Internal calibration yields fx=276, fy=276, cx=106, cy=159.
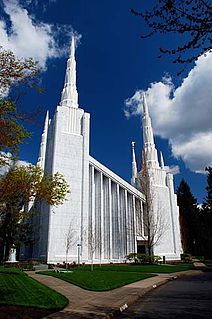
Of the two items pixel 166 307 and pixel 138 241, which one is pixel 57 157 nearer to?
pixel 138 241

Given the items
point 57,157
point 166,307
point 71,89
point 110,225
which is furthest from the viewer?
point 71,89

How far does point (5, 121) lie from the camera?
7.78 meters

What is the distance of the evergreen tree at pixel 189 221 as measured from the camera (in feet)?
187

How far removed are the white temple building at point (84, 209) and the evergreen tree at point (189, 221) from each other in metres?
13.3

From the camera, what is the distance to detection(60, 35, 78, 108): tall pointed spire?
128 feet

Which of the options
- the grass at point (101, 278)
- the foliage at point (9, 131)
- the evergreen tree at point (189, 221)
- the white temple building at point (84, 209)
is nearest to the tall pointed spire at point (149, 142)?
the white temple building at point (84, 209)

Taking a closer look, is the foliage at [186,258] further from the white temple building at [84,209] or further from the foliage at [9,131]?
the foliage at [9,131]

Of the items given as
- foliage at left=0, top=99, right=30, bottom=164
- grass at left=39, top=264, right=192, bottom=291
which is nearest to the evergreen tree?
grass at left=39, top=264, right=192, bottom=291

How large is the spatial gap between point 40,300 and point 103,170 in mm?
30775

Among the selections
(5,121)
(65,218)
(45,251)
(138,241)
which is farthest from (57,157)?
(5,121)

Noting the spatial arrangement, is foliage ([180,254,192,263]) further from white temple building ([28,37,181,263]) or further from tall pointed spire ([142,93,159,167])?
tall pointed spire ([142,93,159,167])

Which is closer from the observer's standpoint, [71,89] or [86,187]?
[86,187]

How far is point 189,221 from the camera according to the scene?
59.8 metres

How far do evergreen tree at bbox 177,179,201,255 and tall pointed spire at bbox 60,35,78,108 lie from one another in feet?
114
